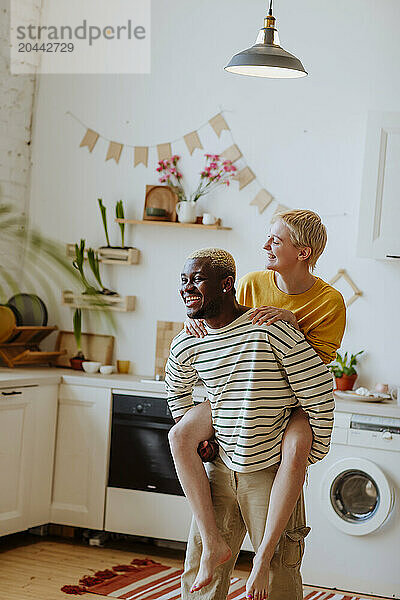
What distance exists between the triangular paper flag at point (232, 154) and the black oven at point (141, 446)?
4.77 feet

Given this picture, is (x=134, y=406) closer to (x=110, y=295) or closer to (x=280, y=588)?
(x=110, y=295)

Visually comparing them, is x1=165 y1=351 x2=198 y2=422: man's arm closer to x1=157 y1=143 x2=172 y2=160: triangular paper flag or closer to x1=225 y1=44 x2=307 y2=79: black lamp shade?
x1=225 y1=44 x2=307 y2=79: black lamp shade

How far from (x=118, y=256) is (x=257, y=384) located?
9.72ft

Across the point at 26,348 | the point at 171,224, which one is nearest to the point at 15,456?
the point at 26,348

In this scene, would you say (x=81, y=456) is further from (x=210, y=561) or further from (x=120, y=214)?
(x=210, y=561)

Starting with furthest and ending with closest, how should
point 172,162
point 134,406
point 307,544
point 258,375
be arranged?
point 172,162 → point 134,406 → point 307,544 → point 258,375

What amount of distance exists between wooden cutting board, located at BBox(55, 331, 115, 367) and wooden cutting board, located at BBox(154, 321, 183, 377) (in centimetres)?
30

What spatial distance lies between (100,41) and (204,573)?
3828mm

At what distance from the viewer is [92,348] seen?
528 centimetres

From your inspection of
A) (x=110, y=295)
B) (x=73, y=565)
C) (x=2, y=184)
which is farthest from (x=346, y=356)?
(x=2, y=184)

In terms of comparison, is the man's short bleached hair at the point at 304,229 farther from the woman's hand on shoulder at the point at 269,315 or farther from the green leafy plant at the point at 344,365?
the green leafy plant at the point at 344,365

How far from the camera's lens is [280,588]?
2.41 m

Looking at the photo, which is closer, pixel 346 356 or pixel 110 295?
pixel 346 356

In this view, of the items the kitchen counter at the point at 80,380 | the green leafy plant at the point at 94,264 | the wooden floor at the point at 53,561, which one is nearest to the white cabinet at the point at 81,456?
the kitchen counter at the point at 80,380
